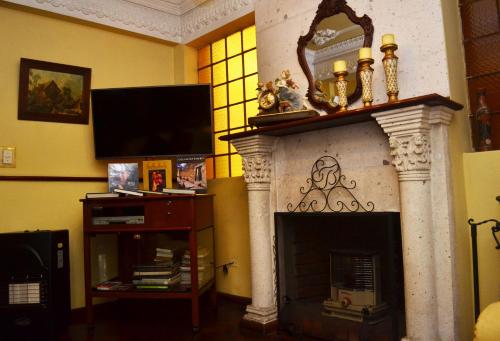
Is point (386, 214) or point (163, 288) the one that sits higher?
point (386, 214)

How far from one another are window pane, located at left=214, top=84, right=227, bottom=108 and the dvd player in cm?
145

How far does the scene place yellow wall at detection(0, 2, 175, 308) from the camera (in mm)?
3092

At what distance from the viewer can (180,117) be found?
11.0 ft

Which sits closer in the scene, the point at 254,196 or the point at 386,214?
the point at 386,214

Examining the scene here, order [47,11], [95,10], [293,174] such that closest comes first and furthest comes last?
[293,174], [47,11], [95,10]

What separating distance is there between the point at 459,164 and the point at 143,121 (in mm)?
2263

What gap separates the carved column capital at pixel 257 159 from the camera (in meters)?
2.74

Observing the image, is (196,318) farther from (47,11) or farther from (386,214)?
(47,11)

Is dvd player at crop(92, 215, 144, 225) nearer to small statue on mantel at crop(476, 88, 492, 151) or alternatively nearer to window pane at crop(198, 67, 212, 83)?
window pane at crop(198, 67, 212, 83)

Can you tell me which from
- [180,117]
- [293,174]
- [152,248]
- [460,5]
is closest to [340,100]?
[293,174]

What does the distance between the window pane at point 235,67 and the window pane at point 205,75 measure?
0.88ft

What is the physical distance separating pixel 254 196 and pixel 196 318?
861mm

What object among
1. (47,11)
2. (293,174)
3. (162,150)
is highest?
(47,11)

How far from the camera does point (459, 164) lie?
217cm
